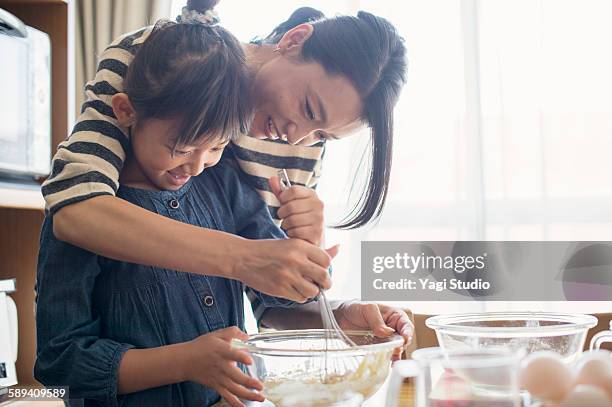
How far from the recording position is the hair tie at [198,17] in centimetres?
103

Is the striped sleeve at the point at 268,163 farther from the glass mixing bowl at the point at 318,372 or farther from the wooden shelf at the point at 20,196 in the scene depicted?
the wooden shelf at the point at 20,196

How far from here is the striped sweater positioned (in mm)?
873

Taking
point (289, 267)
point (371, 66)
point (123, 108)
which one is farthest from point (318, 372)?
point (371, 66)

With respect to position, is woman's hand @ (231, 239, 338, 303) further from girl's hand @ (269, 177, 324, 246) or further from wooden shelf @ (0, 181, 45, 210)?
wooden shelf @ (0, 181, 45, 210)

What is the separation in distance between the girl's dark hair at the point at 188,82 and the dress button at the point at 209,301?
0.70ft

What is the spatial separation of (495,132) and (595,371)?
199 cm

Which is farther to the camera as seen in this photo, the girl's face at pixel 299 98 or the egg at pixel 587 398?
the girl's face at pixel 299 98

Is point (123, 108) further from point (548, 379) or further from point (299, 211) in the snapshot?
point (548, 379)

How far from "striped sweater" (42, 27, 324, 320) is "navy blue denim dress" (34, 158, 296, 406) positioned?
0.07m

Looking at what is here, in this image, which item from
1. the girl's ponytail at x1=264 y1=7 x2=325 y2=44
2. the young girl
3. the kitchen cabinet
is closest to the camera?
the young girl

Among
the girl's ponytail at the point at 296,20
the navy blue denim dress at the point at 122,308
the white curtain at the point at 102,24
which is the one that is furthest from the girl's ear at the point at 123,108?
the white curtain at the point at 102,24

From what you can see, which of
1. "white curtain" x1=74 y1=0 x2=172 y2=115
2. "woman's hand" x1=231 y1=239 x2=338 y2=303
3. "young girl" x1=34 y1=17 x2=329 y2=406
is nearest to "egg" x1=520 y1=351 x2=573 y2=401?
"woman's hand" x1=231 y1=239 x2=338 y2=303

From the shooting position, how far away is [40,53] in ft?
5.89

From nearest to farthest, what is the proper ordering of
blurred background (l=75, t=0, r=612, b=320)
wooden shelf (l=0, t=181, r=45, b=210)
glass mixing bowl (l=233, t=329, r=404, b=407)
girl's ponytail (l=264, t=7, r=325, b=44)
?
1. glass mixing bowl (l=233, t=329, r=404, b=407)
2. girl's ponytail (l=264, t=7, r=325, b=44)
3. wooden shelf (l=0, t=181, r=45, b=210)
4. blurred background (l=75, t=0, r=612, b=320)
